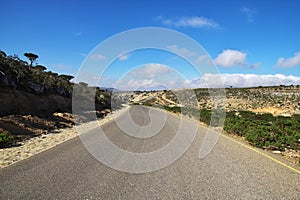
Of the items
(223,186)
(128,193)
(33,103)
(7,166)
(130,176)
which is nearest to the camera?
(128,193)

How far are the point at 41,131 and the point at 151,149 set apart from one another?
24.6 feet

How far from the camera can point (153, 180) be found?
5070mm

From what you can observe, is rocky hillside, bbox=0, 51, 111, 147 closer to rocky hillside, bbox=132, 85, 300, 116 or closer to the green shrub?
the green shrub

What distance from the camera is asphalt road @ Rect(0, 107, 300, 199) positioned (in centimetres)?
431

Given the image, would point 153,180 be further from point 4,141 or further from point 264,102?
point 264,102

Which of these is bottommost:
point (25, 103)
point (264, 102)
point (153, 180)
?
point (264, 102)

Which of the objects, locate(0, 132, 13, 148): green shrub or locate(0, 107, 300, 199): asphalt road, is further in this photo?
locate(0, 132, 13, 148): green shrub

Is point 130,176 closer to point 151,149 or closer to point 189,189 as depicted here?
point 189,189

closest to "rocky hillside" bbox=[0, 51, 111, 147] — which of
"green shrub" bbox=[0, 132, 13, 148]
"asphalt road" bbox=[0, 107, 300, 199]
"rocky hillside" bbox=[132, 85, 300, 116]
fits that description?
"green shrub" bbox=[0, 132, 13, 148]

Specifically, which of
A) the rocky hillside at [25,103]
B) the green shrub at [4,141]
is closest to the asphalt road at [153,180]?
the green shrub at [4,141]

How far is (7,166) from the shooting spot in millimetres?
6148

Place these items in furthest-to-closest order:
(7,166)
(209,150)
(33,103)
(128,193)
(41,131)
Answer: (33,103)
(41,131)
(209,150)
(7,166)
(128,193)

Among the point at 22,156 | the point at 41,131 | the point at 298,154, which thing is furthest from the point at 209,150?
the point at 41,131

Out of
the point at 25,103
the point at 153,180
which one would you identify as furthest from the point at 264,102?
the point at 153,180
